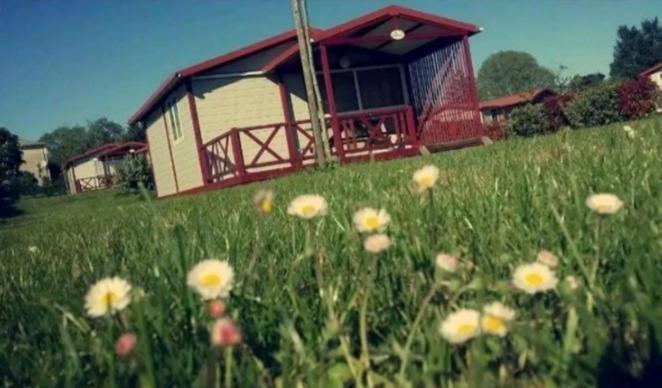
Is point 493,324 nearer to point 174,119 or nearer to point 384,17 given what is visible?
point 384,17

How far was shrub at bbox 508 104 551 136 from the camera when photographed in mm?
24500

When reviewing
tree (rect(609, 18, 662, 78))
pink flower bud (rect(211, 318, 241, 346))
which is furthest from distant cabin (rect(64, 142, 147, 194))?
tree (rect(609, 18, 662, 78))

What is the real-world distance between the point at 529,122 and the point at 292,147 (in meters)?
12.5

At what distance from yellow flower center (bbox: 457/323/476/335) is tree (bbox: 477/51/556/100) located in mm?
151649

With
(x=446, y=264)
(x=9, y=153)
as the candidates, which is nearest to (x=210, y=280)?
(x=446, y=264)

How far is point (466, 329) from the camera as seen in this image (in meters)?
0.89

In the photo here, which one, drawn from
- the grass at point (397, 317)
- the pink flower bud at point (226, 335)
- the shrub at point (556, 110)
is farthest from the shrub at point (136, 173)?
the pink flower bud at point (226, 335)

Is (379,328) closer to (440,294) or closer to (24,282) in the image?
(440,294)

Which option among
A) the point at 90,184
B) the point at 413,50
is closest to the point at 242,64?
the point at 413,50

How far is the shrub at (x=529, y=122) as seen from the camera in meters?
24.5

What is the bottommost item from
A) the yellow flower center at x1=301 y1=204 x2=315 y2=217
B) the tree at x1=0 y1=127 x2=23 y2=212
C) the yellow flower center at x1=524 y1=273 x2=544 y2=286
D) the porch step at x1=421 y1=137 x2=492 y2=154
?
the yellow flower center at x1=524 y1=273 x2=544 y2=286

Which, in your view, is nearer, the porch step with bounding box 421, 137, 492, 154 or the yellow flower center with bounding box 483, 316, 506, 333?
the yellow flower center with bounding box 483, 316, 506, 333

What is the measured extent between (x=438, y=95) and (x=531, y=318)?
67.4 ft

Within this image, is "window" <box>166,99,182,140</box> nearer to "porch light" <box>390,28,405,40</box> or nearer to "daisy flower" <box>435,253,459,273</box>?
"porch light" <box>390,28,405,40</box>
